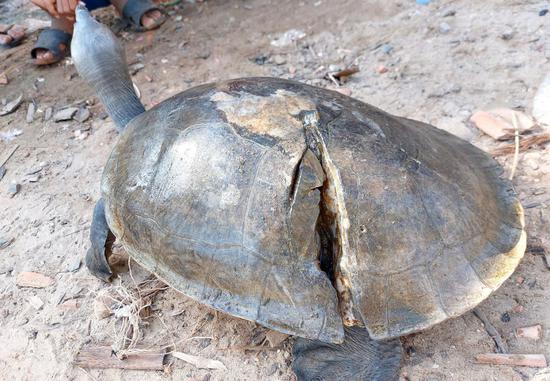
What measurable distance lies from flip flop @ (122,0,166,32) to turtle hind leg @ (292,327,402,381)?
397 cm

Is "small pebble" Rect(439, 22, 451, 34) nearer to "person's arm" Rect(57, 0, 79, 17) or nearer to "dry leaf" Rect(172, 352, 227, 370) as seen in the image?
"person's arm" Rect(57, 0, 79, 17)

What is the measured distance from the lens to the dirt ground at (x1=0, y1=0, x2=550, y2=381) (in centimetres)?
244

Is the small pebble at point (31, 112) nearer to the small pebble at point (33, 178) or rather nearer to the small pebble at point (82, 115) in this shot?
the small pebble at point (82, 115)

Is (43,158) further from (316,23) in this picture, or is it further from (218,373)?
(316,23)

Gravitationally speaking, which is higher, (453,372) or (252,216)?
(252,216)

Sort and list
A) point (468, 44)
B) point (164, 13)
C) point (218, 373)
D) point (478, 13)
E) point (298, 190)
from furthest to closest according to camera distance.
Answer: point (164, 13), point (478, 13), point (468, 44), point (218, 373), point (298, 190)

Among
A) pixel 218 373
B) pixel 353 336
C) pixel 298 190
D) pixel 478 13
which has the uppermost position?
pixel 298 190

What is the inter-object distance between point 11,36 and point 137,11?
4.66ft

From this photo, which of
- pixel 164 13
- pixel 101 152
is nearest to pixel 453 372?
pixel 101 152

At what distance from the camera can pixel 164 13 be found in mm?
5305

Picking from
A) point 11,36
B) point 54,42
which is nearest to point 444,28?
point 54,42

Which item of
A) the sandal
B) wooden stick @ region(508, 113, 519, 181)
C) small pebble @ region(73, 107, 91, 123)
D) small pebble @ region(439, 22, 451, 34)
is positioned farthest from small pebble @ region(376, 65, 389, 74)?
the sandal

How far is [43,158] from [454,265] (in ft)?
10.5

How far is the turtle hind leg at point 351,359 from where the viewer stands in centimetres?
222
